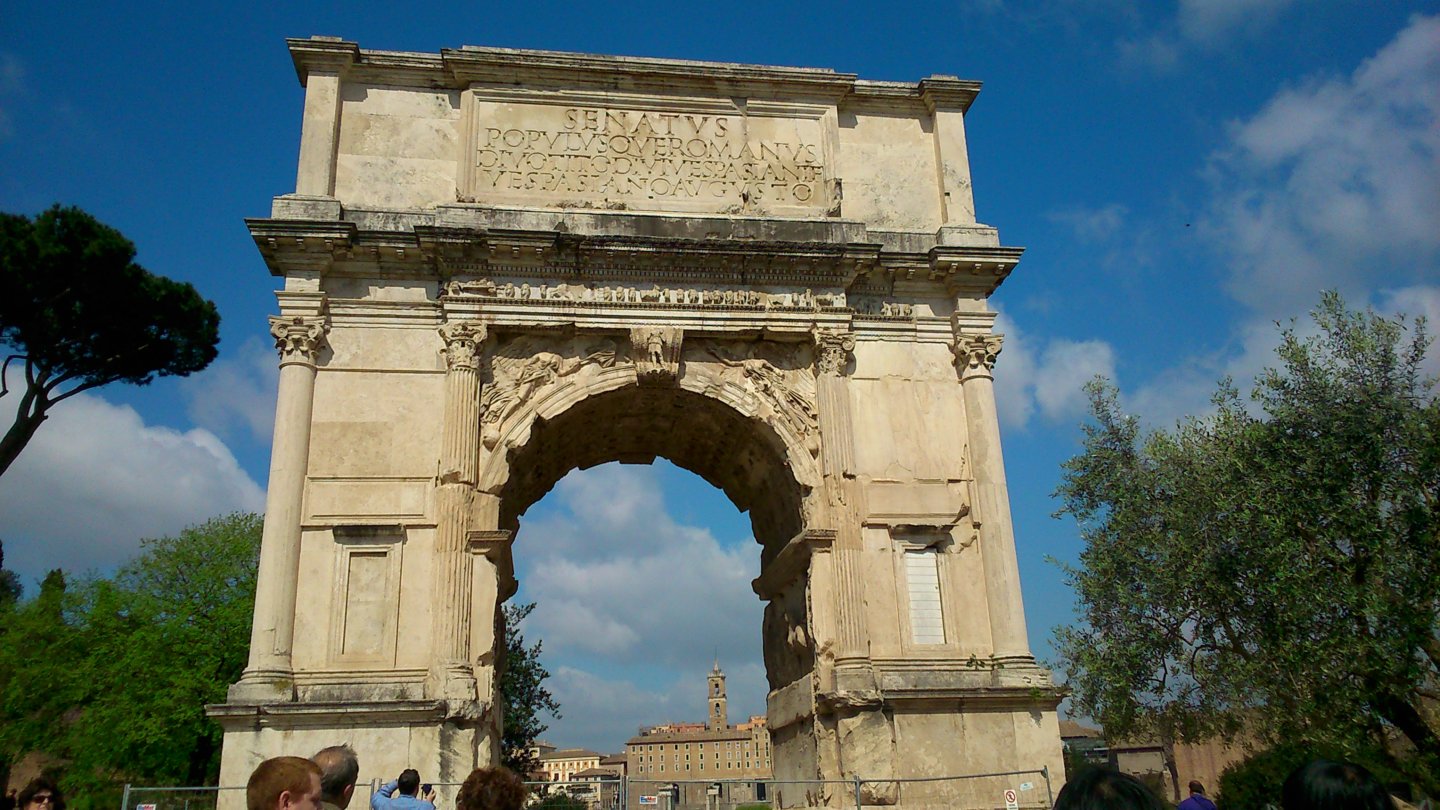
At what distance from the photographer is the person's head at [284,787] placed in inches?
119

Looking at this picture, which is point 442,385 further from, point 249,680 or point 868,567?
point 868,567

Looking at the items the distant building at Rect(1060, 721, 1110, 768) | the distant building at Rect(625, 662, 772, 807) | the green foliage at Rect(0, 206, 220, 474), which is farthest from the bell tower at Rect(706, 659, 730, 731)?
the green foliage at Rect(0, 206, 220, 474)

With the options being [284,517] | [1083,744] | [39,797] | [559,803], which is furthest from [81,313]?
[1083,744]

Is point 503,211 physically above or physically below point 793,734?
above

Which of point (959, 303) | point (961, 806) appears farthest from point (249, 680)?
point (959, 303)

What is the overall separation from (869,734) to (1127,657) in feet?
17.0

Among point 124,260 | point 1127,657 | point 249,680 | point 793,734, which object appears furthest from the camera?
point 124,260

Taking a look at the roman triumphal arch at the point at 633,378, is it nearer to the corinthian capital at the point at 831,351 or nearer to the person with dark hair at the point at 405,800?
the corinthian capital at the point at 831,351

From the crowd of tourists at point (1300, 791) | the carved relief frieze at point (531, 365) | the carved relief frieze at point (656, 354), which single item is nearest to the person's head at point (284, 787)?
the crowd of tourists at point (1300, 791)

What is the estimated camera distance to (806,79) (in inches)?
623

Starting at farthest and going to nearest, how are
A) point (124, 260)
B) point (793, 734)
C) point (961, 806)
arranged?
point (124, 260) < point (793, 734) < point (961, 806)

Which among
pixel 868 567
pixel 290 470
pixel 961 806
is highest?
pixel 290 470

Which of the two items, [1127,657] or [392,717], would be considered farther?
[1127,657]

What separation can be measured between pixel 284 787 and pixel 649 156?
43.0 ft
